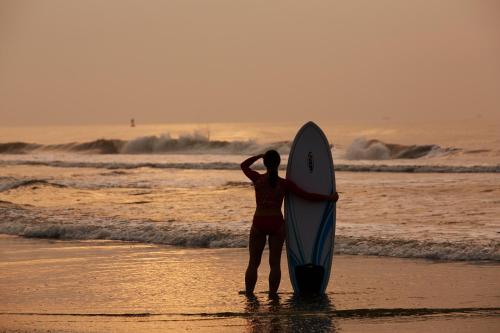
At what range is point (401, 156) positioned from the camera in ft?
163

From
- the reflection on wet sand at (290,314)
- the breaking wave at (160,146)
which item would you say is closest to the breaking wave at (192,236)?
the reflection on wet sand at (290,314)

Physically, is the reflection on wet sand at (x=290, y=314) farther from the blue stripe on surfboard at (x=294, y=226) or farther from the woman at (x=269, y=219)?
the blue stripe on surfboard at (x=294, y=226)

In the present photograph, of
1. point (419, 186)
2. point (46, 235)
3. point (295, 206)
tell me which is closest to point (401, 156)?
point (419, 186)

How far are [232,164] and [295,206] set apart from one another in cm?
3076

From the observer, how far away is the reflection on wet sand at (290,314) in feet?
24.0

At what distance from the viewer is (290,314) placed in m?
7.89

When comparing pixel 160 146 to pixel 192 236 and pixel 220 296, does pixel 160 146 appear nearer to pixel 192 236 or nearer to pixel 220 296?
pixel 192 236

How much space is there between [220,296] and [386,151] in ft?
137

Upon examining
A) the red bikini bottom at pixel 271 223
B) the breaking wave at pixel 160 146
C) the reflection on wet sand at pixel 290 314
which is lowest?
the reflection on wet sand at pixel 290 314

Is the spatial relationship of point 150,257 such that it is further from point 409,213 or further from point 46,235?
point 409,213

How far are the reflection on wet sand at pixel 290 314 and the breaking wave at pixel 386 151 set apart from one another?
1590 inches

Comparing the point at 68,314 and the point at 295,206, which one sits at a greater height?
the point at 295,206

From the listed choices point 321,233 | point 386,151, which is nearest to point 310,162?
point 321,233

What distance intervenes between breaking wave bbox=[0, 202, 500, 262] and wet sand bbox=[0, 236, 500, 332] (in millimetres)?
494
